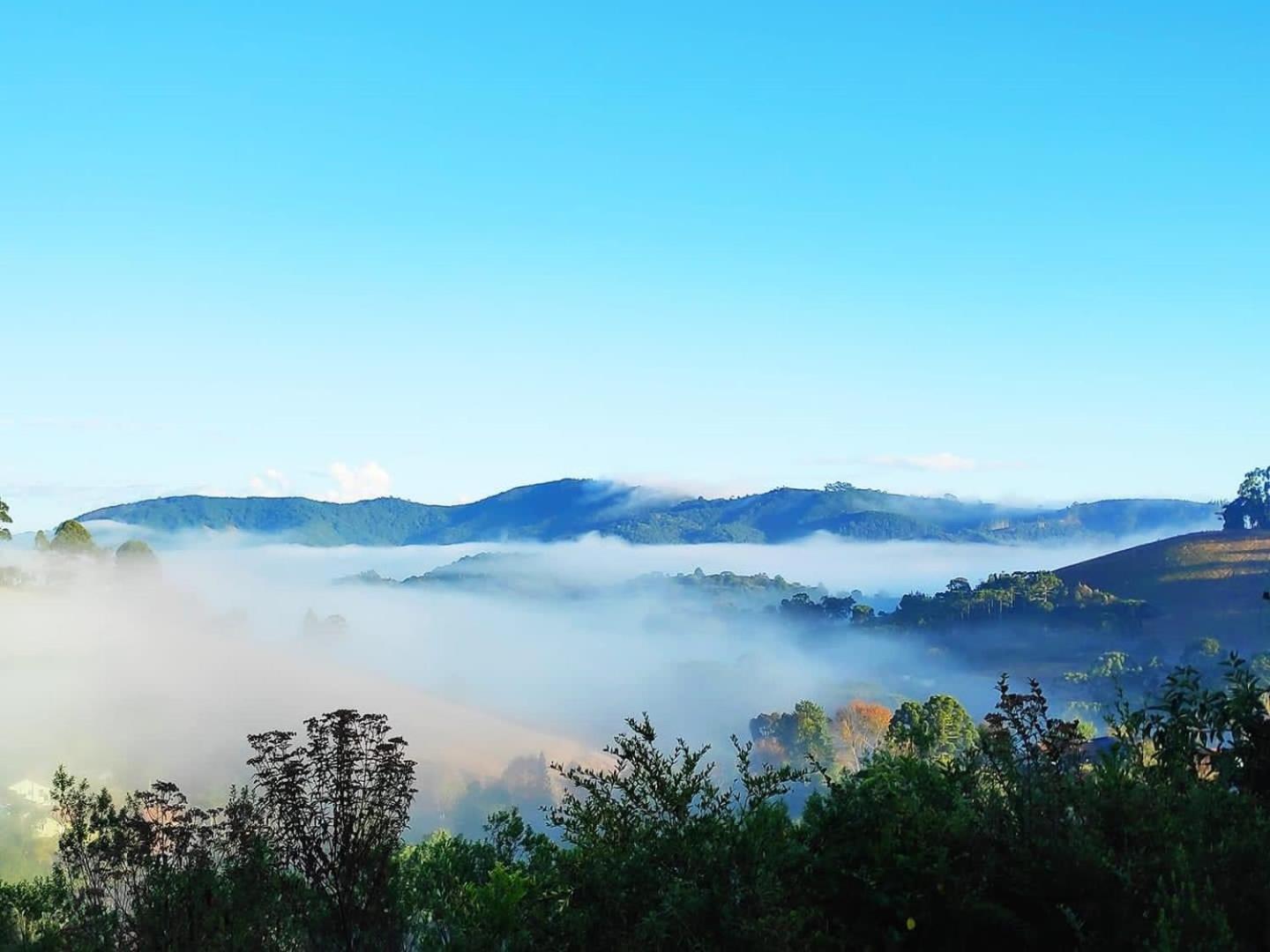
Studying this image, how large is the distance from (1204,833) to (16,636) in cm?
16030

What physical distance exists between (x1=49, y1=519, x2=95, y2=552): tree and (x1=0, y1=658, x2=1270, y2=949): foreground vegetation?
135 meters

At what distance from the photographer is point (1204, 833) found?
10219 mm

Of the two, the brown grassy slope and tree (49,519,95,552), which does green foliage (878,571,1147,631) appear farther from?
tree (49,519,95,552)

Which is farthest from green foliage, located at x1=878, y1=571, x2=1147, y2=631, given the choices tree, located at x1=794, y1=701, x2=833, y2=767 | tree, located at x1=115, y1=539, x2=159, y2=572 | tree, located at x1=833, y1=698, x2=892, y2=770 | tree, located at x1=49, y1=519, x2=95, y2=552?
tree, located at x1=49, y1=519, x2=95, y2=552

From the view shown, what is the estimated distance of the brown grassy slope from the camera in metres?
162

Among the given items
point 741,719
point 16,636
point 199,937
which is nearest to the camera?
point 199,937

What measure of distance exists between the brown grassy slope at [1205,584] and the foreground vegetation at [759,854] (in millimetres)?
165168

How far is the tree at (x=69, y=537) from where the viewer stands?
5354 inches


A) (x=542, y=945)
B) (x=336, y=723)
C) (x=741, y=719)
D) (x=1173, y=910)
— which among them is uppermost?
(x=336, y=723)

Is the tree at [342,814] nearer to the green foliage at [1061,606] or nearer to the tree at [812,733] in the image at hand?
the tree at [812,733]

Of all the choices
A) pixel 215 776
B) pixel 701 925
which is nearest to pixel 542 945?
pixel 701 925

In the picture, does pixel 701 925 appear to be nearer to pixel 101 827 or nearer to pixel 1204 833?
pixel 1204 833

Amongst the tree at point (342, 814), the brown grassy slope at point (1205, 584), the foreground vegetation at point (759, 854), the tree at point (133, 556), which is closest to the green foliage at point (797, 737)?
the brown grassy slope at point (1205, 584)

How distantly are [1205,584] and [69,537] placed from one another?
520 ft
